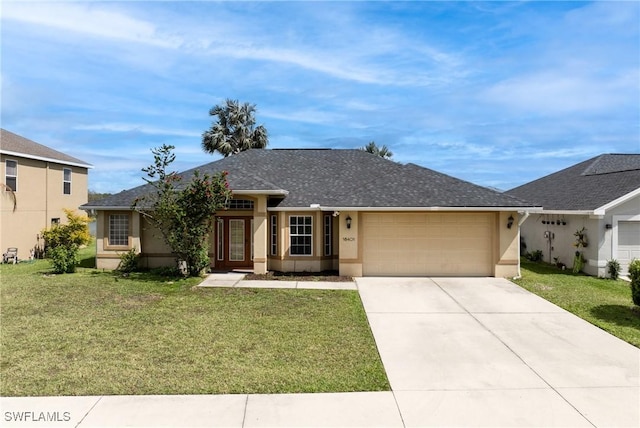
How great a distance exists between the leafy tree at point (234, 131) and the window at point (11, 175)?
12.2 m

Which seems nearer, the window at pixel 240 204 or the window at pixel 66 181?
the window at pixel 240 204

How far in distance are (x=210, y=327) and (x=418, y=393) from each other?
481 cm

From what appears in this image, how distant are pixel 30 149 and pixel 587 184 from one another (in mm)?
28282

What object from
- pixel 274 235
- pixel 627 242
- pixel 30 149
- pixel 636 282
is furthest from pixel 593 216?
pixel 30 149

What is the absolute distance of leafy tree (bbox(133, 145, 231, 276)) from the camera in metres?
13.2

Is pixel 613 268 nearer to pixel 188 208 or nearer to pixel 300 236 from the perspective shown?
pixel 300 236

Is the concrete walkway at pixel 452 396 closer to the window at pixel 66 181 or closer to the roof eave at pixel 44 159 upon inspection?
the roof eave at pixel 44 159

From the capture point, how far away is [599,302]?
1070 cm

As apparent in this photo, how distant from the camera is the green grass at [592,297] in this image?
8734 millimetres

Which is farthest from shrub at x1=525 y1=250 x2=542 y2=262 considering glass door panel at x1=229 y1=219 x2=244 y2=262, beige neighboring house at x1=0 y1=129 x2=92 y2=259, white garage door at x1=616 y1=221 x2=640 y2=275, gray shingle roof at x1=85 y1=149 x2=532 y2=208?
beige neighboring house at x1=0 y1=129 x2=92 y2=259

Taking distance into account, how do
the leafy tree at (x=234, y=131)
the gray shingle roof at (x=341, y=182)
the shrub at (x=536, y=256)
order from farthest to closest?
1. the leafy tree at (x=234, y=131)
2. the shrub at (x=536, y=256)
3. the gray shingle roof at (x=341, y=182)

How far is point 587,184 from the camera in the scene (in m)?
18.2

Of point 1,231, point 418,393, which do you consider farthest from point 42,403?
point 1,231

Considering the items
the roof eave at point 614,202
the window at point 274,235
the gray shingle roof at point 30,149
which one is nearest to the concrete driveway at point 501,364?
the window at point 274,235
